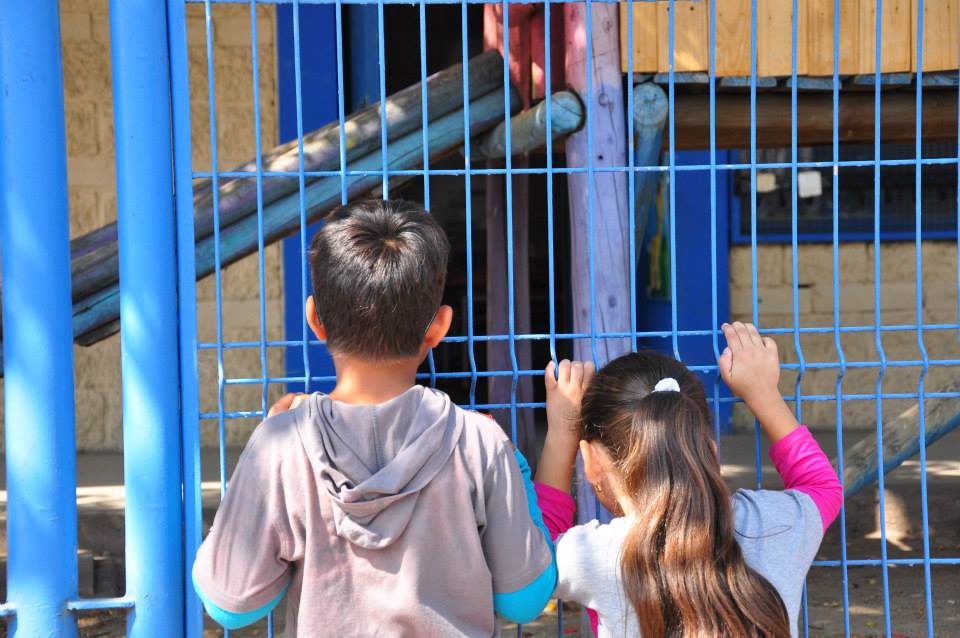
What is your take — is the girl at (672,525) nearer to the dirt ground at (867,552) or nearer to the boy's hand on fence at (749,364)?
the boy's hand on fence at (749,364)

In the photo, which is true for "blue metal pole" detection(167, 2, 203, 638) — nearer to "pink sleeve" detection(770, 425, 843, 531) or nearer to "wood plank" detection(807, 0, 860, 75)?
"pink sleeve" detection(770, 425, 843, 531)

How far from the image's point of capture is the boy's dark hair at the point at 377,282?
188cm

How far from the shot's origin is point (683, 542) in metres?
1.97

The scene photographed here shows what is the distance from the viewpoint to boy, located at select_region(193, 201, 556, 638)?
5.98 feet

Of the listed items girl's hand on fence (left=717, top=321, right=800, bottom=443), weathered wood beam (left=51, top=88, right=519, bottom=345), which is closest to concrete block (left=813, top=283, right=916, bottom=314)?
weathered wood beam (left=51, top=88, right=519, bottom=345)

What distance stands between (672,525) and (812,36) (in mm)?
2640

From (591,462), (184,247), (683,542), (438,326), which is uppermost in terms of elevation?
(184,247)

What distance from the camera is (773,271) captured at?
7.61 metres

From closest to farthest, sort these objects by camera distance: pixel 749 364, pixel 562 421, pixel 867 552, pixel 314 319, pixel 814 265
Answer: pixel 314 319, pixel 562 421, pixel 749 364, pixel 867 552, pixel 814 265

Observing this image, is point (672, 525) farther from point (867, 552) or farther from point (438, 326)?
point (867, 552)

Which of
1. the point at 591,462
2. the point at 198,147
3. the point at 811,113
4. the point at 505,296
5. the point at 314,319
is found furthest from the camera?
the point at 198,147

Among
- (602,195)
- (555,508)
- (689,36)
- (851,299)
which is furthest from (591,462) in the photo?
(851,299)

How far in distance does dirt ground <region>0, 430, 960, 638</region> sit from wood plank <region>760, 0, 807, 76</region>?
2.15 metres

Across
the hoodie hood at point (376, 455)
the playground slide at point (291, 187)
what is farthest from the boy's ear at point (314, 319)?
the playground slide at point (291, 187)
